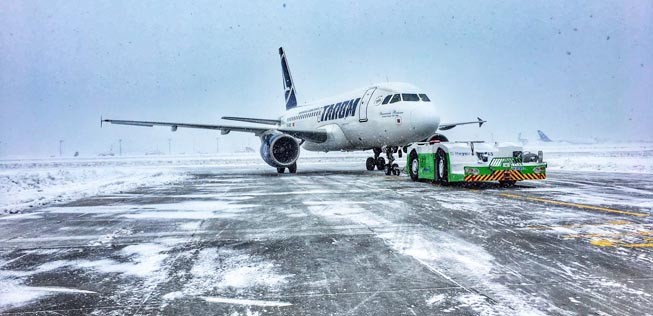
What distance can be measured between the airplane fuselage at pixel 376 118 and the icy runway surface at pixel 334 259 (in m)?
8.12

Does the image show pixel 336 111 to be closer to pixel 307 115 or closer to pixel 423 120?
pixel 307 115

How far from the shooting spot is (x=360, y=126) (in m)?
20.3

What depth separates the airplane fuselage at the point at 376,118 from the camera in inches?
686

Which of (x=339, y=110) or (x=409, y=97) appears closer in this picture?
(x=409, y=97)

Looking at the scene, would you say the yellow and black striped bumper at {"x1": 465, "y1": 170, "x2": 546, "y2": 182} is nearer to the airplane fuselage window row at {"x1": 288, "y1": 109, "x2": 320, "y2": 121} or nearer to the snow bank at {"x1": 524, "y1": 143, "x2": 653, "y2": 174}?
the snow bank at {"x1": 524, "y1": 143, "x2": 653, "y2": 174}

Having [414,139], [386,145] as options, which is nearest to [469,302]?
[414,139]

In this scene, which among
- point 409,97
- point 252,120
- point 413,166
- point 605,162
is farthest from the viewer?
point 605,162

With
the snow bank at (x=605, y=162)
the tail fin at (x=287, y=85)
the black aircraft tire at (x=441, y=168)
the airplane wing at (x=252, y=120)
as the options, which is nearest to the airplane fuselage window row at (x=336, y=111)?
the airplane wing at (x=252, y=120)

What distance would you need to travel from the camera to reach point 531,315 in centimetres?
322

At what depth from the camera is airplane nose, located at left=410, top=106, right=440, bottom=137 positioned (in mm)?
17156

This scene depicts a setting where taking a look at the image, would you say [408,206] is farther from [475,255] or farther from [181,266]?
[181,266]

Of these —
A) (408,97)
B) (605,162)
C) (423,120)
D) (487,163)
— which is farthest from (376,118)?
(605,162)

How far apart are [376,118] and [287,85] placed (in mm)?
17500

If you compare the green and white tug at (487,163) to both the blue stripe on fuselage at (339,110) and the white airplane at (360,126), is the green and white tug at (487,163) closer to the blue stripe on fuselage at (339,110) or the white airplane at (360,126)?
the white airplane at (360,126)
